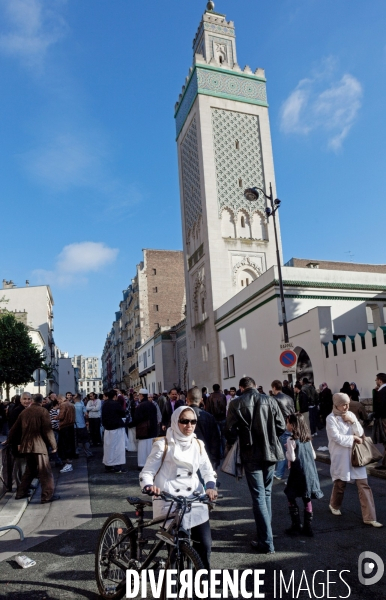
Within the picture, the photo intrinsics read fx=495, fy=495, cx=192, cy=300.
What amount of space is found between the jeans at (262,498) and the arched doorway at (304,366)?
15135mm

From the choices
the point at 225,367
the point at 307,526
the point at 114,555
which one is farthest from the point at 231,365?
the point at 114,555

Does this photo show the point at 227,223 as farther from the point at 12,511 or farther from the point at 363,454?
the point at 363,454

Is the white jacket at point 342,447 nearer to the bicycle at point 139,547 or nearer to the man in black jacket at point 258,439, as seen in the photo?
the man in black jacket at point 258,439

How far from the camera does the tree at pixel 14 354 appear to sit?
3738 cm

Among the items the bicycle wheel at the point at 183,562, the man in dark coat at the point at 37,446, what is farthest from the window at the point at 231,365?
the bicycle wheel at the point at 183,562

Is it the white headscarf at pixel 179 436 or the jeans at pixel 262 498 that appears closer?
the white headscarf at pixel 179 436

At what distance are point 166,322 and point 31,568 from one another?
174 ft

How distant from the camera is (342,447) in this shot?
5.99 meters

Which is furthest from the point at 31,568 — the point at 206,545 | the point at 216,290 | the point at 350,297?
the point at 216,290

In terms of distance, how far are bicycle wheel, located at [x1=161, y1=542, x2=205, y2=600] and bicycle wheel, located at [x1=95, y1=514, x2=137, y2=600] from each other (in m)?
0.65

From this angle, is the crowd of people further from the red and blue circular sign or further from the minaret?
the minaret

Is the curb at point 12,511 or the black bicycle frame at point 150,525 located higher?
the black bicycle frame at point 150,525

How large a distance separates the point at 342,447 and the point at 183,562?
10.9ft

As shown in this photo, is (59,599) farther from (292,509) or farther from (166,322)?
(166,322)
